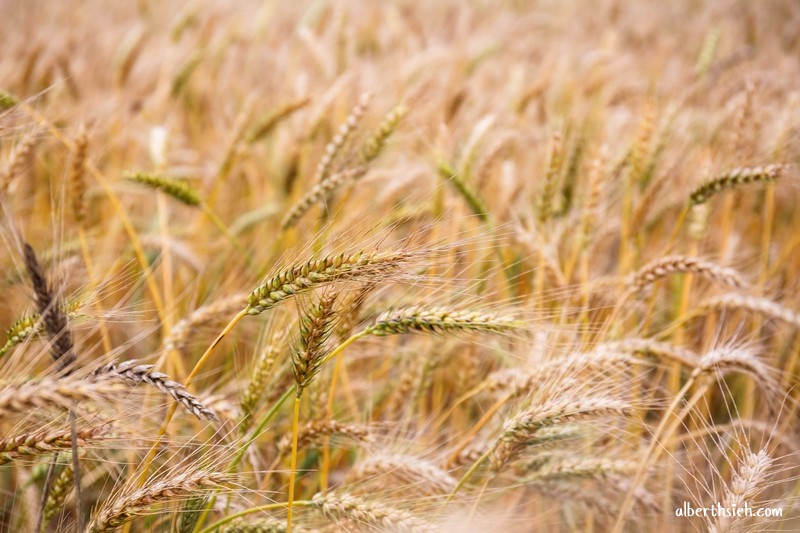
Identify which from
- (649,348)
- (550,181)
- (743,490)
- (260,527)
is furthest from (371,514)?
(550,181)

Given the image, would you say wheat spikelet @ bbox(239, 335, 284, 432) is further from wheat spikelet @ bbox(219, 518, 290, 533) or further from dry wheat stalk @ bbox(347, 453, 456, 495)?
dry wheat stalk @ bbox(347, 453, 456, 495)

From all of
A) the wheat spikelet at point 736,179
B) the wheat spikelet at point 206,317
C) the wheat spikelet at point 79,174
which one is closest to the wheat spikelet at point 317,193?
the wheat spikelet at point 206,317

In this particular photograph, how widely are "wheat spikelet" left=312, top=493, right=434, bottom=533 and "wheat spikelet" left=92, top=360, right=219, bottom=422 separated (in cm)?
29

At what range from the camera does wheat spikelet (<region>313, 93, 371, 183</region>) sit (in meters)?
1.64

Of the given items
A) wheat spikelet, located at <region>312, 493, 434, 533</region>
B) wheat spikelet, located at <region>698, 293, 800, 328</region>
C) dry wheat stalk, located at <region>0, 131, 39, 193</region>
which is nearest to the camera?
wheat spikelet, located at <region>312, 493, 434, 533</region>

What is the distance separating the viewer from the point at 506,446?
41.5 inches

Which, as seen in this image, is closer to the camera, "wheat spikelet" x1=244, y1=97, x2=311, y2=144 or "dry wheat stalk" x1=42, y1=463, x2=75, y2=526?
"dry wheat stalk" x1=42, y1=463, x2=75, y2=526

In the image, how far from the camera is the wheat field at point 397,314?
3.15ft

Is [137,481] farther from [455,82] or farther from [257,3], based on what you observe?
[257,3]

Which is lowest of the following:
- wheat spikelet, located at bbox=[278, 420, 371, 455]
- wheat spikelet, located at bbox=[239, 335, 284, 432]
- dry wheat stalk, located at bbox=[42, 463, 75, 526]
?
wheat spikelet, located at bbox=[278, 420, 371, 455]

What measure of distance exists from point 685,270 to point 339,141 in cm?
106

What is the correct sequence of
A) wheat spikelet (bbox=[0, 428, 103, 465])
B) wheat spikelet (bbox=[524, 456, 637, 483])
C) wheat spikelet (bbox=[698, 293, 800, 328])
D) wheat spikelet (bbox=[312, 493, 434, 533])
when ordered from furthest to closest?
wheat spikelet (bbox=[698, 293, 800, 328])
wheat spikelet (bbox=[524, 456, 637, 483])
wheat spikelet (bbox=[312, 493, 434, 533])
wheat spikelet (bbox=[0, 428, 103, 465])

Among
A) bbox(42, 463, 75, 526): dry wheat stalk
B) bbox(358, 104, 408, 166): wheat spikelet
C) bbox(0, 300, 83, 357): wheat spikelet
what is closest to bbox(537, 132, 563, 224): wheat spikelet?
bbox(358, 104, 408, 166): wheat spikelet

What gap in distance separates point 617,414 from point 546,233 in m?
0.87
